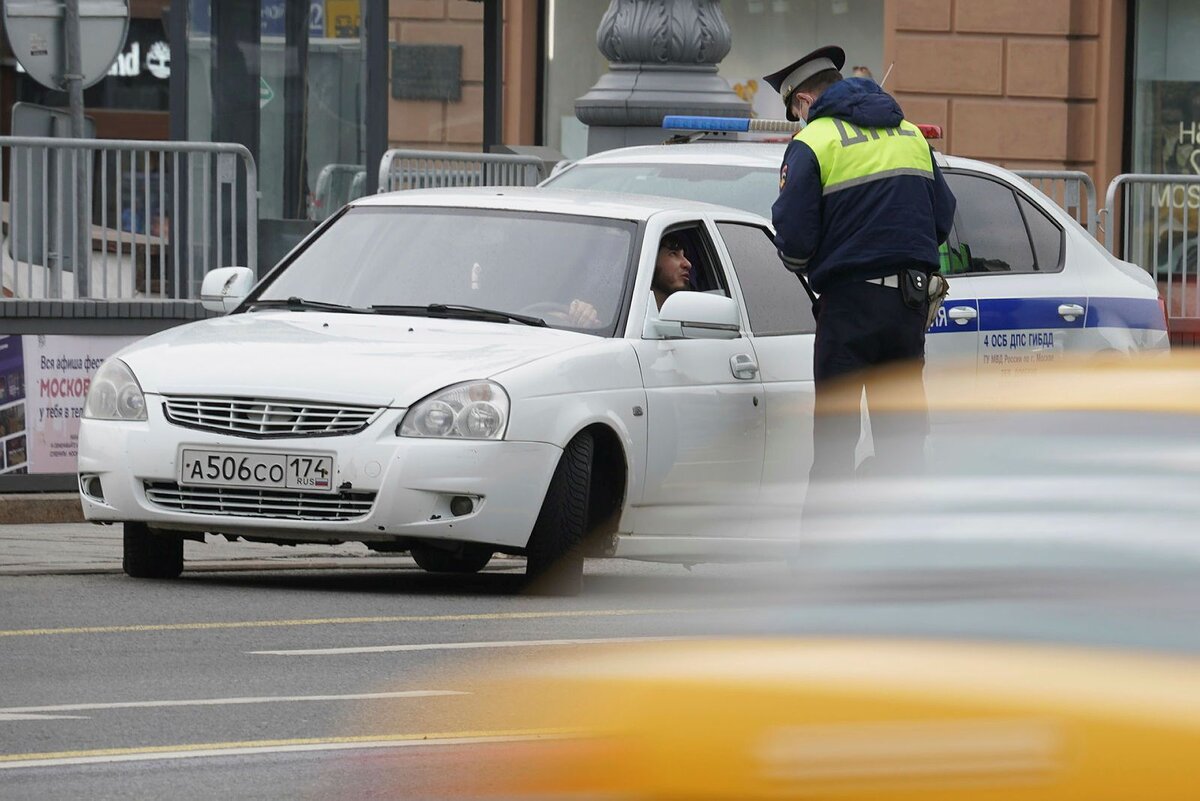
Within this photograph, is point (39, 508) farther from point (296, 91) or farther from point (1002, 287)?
point (1002, 287)

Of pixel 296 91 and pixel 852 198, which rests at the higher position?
pixel 296 91

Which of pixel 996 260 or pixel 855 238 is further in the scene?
pixel 996 260

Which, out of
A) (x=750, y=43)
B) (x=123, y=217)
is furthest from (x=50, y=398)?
(x=750, y=43)

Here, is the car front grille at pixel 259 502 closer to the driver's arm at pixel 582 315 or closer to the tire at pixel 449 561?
the tire at pixel 449 561

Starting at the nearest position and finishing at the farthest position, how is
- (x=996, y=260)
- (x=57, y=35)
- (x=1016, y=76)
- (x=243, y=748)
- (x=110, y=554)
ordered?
(x=243, y=748), (x=110, y=554), (x=996, y=260), (x=57, y=35), (x=1016, y=76)

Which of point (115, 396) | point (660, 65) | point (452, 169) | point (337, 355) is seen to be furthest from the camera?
point (660, 65)

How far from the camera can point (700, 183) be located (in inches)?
470

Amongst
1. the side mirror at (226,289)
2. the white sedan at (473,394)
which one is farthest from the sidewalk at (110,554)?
the side mirror at (226,289)

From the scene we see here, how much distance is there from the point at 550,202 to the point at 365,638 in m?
2.59

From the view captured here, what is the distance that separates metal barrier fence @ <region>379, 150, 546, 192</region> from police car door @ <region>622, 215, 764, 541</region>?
172 inches

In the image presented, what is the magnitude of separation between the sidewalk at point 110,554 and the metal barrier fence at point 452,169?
2739 mm

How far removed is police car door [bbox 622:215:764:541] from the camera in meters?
9.58

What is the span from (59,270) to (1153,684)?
10469mm

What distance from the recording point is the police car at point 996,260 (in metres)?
11.7
